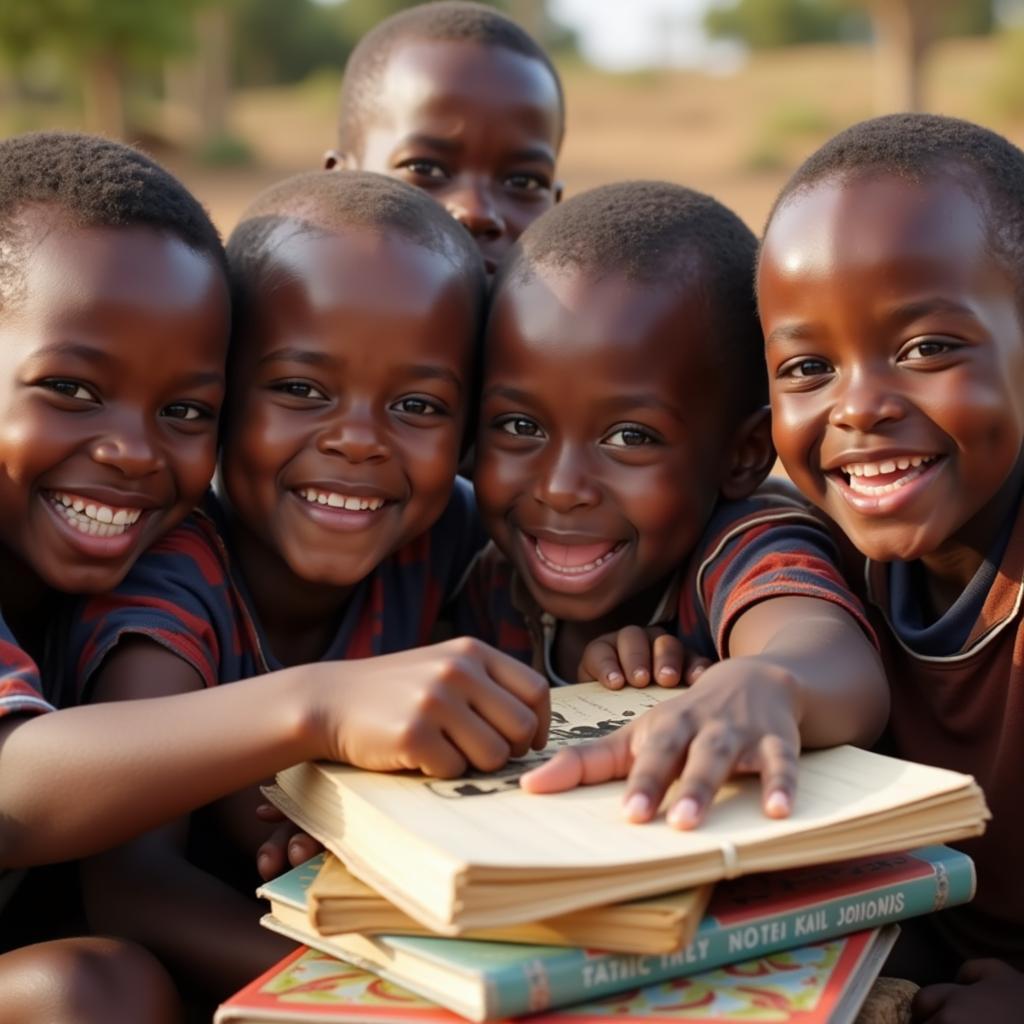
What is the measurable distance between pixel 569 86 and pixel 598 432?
1091 inches

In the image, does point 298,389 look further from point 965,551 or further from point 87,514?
point 965,551

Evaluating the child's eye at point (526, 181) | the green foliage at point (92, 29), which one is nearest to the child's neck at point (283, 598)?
the child's eye at point (526, 181)

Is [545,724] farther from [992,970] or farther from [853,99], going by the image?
[853,99]

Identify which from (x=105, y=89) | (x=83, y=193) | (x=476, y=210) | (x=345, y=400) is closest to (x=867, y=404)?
(x=345, y=400)

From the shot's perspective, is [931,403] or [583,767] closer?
[583,767]

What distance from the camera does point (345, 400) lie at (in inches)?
96.0

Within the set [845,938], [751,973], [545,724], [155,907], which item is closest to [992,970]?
[845,938]

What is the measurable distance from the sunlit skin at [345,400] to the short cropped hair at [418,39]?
150 centimetres

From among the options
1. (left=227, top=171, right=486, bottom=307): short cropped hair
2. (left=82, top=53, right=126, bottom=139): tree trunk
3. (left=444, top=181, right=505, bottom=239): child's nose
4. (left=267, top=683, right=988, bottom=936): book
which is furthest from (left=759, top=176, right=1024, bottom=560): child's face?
(left=82, top=53, right=126, bottom=139): tree trunk

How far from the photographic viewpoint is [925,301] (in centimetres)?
208

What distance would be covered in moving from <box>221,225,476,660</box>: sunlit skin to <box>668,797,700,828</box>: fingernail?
1.04 m

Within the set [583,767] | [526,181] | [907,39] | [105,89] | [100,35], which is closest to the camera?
[583,767]

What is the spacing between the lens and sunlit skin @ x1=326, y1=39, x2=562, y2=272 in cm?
366

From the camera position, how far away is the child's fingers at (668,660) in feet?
7.38
